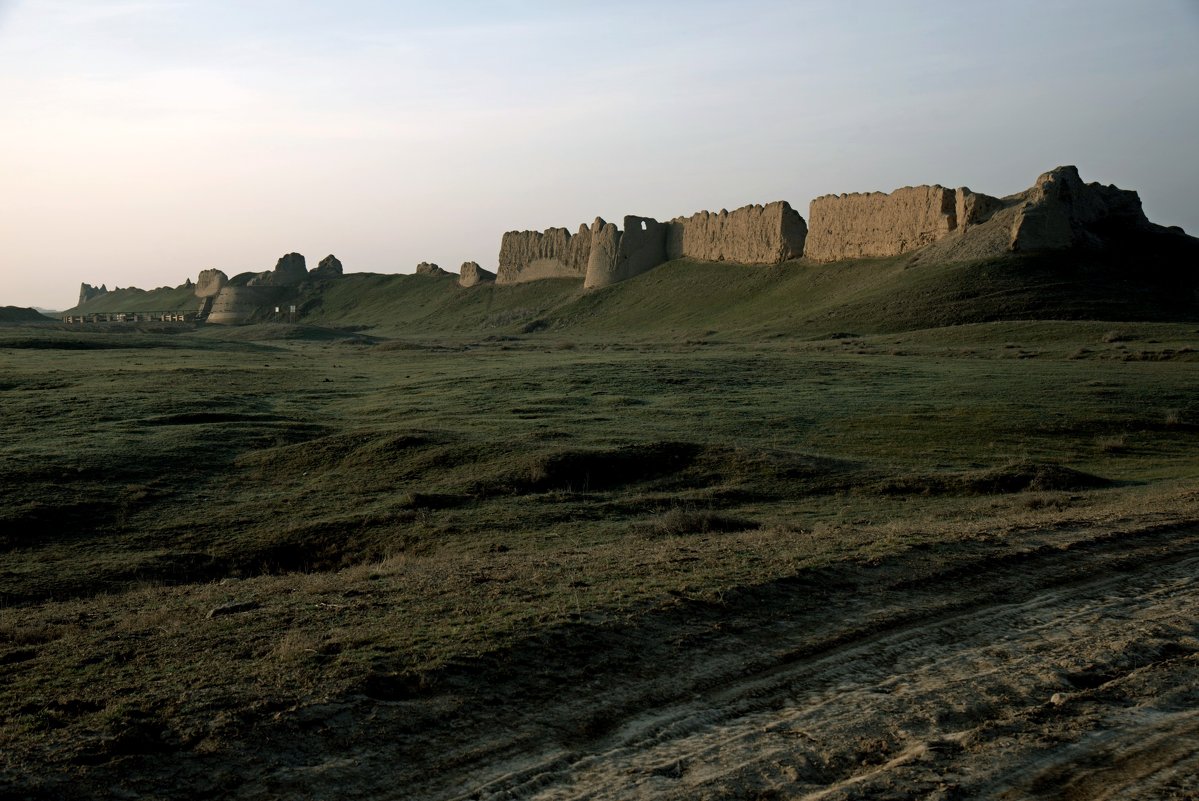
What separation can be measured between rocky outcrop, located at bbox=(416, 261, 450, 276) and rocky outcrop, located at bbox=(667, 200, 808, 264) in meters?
41.1

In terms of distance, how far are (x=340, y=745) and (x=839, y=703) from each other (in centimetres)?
331

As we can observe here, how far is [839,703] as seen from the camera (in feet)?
24.5

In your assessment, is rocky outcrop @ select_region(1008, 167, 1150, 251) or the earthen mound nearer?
rocky outcrop @ select_region(1008, 167, 1150, 251)

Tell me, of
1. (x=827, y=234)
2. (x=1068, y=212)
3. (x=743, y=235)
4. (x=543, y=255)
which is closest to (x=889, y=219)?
(x=827, y=234)

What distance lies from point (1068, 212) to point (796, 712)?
231 ft

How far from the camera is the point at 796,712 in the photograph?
7.28 metres

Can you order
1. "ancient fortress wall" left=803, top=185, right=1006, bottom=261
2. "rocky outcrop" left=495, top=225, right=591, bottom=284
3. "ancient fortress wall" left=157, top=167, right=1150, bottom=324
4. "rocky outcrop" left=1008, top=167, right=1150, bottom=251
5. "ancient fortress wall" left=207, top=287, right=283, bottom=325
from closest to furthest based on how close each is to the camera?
"rocky outcrop" left=1008, top=167, right=1150, bottom=251
"ancient fortress wall" left=157, top=167, right=1150, bottom=324
"ancient fortress wall" left=803, top=185, right=1006, bottom=261
"rocky outcrop" left=495, top=225, right=591, bottom=284
"ancient fortress wall" left=207, top=287, right=283, bottom=325

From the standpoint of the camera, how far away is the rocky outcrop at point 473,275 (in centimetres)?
12431

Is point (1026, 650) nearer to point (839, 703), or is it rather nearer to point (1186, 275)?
point (839, 703)

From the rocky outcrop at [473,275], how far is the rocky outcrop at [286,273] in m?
26.4

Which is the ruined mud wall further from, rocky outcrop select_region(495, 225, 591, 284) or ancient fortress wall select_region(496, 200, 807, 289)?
rocky outcrop select_region(495, 225, 591, 284)

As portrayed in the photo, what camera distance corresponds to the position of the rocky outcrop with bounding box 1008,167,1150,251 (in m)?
68.1

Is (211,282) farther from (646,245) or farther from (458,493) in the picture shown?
(458,493)

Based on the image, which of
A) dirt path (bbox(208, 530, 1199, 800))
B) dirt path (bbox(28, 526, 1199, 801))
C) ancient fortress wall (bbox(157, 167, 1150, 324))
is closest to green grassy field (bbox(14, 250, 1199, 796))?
dirt path (bbox(28, 526, 1199, 801))
